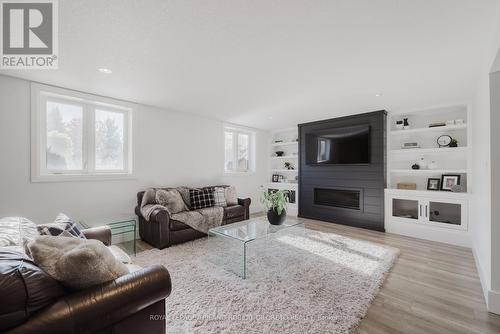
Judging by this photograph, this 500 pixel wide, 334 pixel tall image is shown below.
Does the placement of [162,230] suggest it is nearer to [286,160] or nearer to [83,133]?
[83,133]

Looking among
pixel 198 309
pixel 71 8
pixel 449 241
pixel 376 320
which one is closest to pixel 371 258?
pixel 376 320

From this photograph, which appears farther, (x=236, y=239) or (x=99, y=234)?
(x=236, y=239)

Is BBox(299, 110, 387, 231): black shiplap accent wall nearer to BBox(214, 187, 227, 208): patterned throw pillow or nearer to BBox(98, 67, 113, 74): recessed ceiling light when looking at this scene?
BBox(214, 187, 227, 208): patterned throw pillow

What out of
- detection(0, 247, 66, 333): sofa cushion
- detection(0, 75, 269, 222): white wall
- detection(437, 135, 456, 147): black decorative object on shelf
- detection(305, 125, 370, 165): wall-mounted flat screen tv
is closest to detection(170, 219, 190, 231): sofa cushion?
detection(0, 75, 269, 222): white wall

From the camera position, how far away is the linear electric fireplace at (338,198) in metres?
4.76

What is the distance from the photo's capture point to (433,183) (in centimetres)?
405

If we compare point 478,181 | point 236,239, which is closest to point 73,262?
point 236,239

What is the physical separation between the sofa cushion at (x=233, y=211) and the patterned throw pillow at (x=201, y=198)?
34 cm

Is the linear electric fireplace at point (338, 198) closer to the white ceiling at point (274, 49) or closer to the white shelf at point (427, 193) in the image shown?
the white shelf at point (427, 193)

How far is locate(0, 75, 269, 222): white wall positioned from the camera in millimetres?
2828

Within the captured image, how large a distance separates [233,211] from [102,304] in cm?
323

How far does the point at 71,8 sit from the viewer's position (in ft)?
5.41

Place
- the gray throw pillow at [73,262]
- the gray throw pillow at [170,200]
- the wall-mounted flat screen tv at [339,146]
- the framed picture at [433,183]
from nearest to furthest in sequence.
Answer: the gray throw pillow at [73,262] → the gray throw pillow at [170,200] → the framed picture at [433,183] → the wall-mounted flat screen tv at [339,146]

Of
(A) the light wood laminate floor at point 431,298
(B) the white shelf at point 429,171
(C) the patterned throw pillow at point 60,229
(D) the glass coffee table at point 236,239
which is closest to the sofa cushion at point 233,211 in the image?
(D) the glass coffee table at point 236,239
